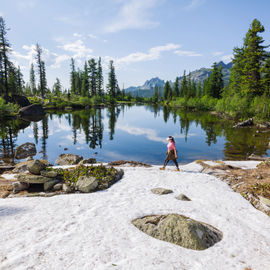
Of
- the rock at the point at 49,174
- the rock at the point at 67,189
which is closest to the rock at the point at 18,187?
the rock at the point at 49,174

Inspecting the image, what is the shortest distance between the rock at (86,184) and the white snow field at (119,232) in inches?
19.8

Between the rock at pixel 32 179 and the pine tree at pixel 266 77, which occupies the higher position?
the pine tree at pixel 266 77

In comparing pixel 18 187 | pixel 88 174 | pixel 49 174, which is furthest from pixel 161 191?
pixel 18 187

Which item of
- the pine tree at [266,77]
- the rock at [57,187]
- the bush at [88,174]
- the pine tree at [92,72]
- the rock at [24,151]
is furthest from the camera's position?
the pine tree at [92,72]

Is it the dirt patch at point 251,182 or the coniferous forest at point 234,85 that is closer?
the dirt patch at point 251,182

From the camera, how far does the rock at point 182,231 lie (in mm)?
4664

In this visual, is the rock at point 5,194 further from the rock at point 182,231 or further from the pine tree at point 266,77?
the pine tree at point 266,77

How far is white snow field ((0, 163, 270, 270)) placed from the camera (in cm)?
396

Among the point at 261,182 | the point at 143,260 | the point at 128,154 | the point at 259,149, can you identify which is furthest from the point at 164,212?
the point at 259,149

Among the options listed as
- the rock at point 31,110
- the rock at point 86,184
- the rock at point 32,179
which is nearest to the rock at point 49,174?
the rock at point 32,179

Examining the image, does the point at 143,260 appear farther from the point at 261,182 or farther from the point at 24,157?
the point at 24,157

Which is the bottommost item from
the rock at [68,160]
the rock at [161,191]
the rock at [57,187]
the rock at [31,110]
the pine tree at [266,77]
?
the rock at [68,160]

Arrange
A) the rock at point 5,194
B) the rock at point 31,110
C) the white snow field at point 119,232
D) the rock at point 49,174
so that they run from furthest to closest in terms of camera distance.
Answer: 1. the rock at point 31,110
2. the rock at point 49,174
3. the rock at point 5,194
4. the white snow field at point 119,232

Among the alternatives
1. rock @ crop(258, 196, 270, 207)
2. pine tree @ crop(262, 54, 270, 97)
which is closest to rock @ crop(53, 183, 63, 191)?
rock @ crop(258, 196, 270, 207)
